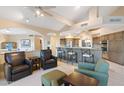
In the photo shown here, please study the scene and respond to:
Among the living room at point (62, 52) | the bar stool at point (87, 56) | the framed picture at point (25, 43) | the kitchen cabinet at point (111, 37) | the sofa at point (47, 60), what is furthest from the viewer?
the framed picture at point (25, 43)

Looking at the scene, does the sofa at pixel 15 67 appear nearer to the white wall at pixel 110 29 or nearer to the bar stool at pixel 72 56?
the bar stool at pixel 72 56

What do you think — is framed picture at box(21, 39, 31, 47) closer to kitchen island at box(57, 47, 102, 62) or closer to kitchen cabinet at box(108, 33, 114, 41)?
kitchen island at box(57, 47, 102, 62)

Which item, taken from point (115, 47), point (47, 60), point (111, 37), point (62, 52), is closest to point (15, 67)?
point (47, 60)

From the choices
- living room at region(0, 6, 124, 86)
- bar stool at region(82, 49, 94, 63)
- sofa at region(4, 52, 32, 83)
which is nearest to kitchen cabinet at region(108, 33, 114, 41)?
living room at region(0, 6, 124, 86)

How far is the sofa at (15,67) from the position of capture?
354 cm

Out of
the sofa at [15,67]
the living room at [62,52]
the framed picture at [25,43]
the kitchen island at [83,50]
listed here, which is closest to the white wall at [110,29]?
the living room at [62,52]

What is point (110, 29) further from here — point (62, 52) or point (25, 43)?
point (25, 43)

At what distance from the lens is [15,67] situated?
12.6 feet

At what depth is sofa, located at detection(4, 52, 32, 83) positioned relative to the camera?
354cm

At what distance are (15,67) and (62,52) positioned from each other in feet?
14.1

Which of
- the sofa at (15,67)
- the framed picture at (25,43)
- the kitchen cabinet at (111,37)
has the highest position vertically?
the kitchen cabinet at (111,37)

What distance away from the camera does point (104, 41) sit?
26.2 ft

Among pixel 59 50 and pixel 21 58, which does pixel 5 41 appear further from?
pixel 21 58
